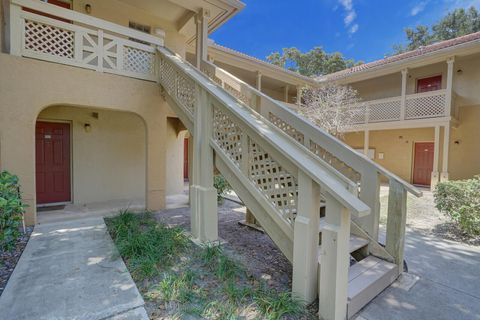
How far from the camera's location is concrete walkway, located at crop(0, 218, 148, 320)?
243cm

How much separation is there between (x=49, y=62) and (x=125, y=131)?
2.97m

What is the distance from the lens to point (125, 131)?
763 centimetres

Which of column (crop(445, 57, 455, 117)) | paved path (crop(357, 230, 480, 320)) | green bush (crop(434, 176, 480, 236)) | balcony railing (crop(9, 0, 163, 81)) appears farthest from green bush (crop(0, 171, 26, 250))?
column (crop(445, 57, 455, 117))

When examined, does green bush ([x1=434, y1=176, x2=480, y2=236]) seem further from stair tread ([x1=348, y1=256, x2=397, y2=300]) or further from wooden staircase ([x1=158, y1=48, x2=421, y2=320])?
stair tread ([x1=348, y1=256, x2=397, y2=300])

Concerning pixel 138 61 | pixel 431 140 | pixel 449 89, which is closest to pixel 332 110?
pixel 449 89

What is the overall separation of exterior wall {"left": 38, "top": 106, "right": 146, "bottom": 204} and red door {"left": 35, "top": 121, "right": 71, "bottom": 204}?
0.19 metres

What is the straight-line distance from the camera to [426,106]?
11.2m

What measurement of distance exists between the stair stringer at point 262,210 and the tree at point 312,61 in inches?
999

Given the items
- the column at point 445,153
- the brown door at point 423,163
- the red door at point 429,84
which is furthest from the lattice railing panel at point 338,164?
the red door at point 429,84

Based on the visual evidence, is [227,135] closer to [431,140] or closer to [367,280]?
[367,280]

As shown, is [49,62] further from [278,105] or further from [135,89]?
[278,105]

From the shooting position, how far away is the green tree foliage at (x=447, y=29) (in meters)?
21.8

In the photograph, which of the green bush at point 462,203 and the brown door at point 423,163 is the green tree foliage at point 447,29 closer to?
the brown door at point 423,163

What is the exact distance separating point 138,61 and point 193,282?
520cm
